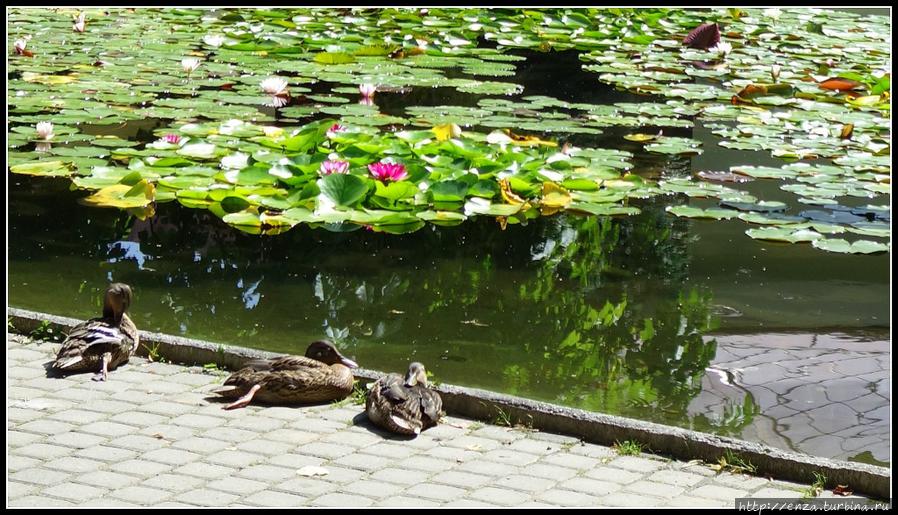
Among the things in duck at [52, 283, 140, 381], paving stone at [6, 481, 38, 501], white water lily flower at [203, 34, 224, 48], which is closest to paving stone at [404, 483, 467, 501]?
paving stone at [6, 481, 38, 501]

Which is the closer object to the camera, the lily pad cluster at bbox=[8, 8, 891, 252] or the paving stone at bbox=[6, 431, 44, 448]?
the paving stone at bbox=[6, 431, 44, 448]

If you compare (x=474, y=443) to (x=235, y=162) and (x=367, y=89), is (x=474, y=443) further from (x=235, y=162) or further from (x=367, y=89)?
(x=367, y=89)

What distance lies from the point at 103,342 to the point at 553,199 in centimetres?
395

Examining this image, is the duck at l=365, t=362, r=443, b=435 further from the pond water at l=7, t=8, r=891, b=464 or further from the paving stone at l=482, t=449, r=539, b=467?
the pond water at l=7, t=8, r=891, b=464

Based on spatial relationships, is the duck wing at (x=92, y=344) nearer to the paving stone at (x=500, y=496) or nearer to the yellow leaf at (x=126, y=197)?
the paving stone at (x=500, y=496)

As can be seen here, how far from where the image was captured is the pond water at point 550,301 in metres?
5.75

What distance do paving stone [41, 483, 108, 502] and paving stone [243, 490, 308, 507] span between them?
573 mm

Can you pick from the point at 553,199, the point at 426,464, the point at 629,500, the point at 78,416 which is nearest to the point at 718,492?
the point at 629,500

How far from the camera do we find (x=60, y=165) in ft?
30.3

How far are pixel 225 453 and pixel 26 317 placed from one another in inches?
78.9

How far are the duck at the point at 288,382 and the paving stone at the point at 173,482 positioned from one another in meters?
0.78

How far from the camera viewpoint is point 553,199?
8.60 meters


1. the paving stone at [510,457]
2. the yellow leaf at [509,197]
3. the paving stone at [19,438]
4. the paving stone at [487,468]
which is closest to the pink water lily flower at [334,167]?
the yellow leaf at [509,197]

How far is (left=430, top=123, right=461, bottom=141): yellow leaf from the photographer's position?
32.1ft
